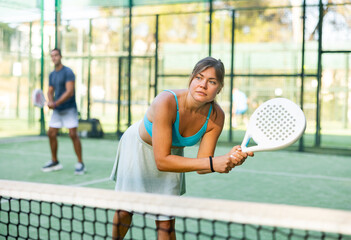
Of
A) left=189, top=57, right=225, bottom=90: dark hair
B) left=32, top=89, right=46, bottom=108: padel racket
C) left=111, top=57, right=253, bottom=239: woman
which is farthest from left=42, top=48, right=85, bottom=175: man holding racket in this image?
left=189, top=57, right=225, bottom=90: dark hair

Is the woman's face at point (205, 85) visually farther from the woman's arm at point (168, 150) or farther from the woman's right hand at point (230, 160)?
the woman's right hand at point (230, 160)

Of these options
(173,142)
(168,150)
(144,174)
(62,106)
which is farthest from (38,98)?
(168,150)

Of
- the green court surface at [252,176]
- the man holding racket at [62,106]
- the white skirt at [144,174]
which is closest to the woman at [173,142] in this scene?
the white skirt at [144,174]

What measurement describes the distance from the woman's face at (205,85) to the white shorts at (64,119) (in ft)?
13.6

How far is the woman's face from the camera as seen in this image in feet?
7.12

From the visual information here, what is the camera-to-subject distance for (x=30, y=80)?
12.8 meters

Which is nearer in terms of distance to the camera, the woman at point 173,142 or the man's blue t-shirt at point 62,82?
the woman at point 173,142

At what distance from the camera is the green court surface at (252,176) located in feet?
15.9

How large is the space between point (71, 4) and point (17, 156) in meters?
5.03

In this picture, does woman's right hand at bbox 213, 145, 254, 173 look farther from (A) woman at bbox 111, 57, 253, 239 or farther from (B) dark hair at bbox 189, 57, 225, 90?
(B) dark hair at bbox 189, 57, 225, 90

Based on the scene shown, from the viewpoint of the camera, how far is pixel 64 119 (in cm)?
612

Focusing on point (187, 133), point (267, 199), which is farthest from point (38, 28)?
point (187, 133)

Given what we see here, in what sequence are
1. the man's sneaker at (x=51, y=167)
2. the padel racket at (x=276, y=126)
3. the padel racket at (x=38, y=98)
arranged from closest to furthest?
the padel racket at (x=276, y=126)
the man's sneaker at (x=51, y=167)
the padel racket at (x=38, y=98)

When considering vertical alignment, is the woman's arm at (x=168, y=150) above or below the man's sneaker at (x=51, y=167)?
above
